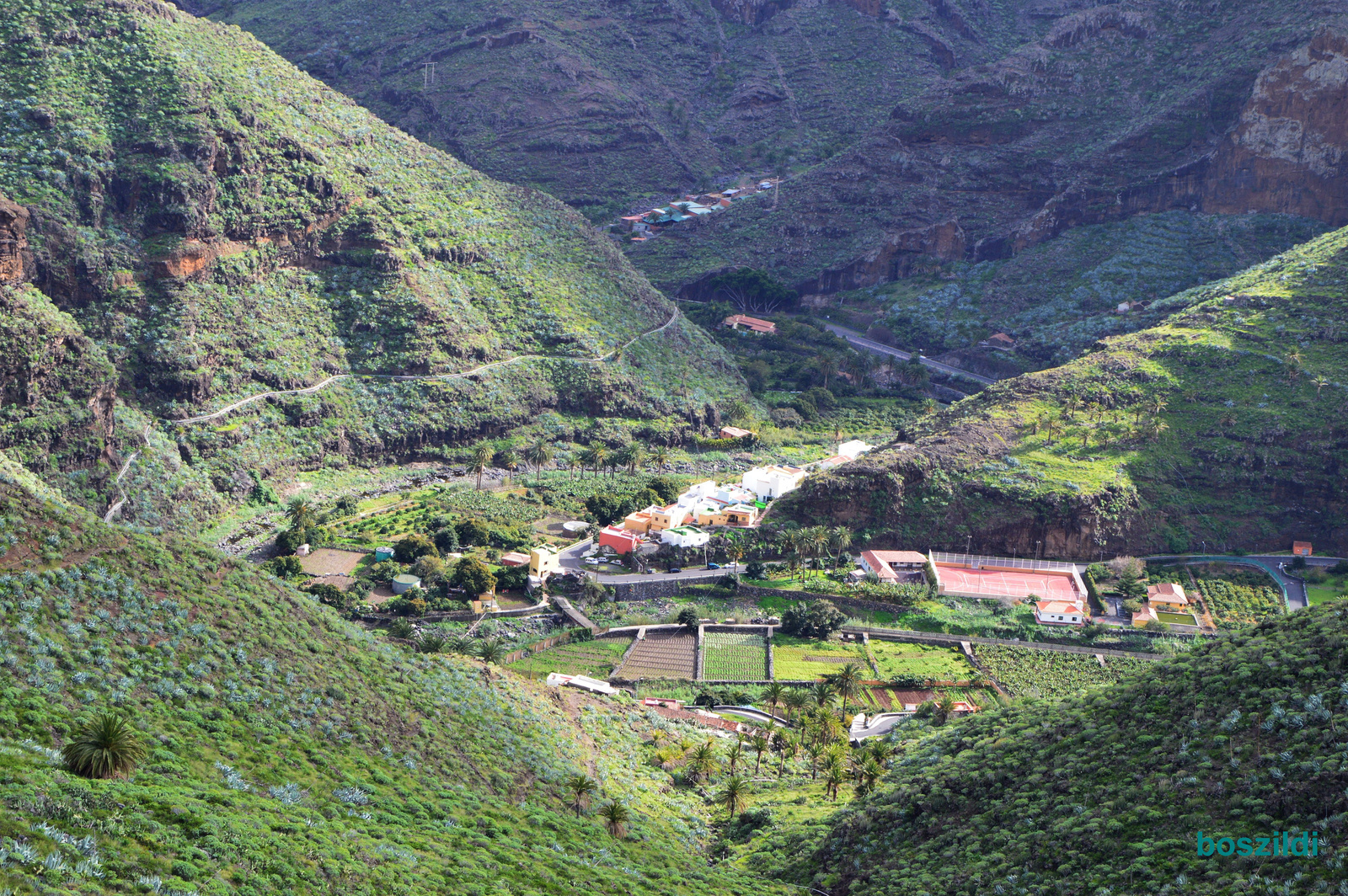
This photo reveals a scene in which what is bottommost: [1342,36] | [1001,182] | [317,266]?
[317,266]

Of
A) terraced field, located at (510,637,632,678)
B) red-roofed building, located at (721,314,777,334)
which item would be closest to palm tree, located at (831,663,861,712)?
terraced field, located at (510,637,632,678)

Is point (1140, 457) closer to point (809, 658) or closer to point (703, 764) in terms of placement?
point (809, 658)

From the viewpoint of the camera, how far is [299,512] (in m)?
78.8

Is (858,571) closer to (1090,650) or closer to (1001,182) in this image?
Answer: (1090,650)

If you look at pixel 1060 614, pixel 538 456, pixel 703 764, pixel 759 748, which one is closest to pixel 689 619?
pixel 759 748

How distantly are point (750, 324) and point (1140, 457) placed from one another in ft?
179

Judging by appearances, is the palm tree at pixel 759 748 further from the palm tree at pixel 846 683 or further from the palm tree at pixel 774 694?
the palm tree at pixel 846 683

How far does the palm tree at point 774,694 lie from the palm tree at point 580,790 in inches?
627

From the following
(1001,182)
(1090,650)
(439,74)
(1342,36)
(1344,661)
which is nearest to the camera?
(1344,661)

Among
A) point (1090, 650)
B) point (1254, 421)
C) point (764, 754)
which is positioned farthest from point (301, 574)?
point (1254, 421)

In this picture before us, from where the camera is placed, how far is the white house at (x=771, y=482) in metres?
88.2

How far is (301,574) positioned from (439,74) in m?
121

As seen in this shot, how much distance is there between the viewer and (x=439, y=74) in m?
179

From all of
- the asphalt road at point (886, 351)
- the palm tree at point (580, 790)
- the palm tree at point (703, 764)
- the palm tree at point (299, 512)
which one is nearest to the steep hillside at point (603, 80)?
the asphalt road at point (886, 351)
